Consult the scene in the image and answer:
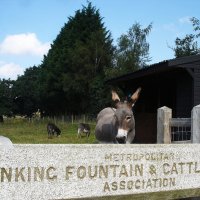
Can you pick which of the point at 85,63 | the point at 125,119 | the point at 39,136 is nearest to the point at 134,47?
the point at 85,63

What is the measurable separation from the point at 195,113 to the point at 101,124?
3.94 metres

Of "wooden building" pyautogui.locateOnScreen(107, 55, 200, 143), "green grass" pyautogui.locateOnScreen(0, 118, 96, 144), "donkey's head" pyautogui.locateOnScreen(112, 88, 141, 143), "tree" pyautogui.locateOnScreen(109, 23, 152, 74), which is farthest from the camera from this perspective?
"tree" pyautogui.locateOnScreen(109, 23, 152, 74)

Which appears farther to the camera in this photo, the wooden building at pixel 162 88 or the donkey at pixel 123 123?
the wooden building at pixel 162 88

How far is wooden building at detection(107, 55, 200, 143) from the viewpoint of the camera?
17703 millimetres

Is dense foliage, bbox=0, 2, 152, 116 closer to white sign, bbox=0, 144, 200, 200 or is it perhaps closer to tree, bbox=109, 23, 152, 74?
tree, bbox=109, 23, 152, 74

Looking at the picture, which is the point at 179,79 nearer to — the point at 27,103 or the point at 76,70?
the point at 76,70

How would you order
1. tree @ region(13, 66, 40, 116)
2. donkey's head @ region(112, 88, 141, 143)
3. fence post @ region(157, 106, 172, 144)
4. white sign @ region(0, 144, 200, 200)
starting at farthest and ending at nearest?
tree @ region(13, 66, 40, 116) < donkey's head @ region(112, 88, 141, 143) < fence post @ region(157, 106, 172, 144) < white sign @ region(0, 144, 200, 200)

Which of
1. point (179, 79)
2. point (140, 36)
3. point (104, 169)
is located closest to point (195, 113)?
point (104, 169)

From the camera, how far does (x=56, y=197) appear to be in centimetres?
557

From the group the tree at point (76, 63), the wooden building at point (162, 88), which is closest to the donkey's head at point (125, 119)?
the wooden building at point (162, 88)

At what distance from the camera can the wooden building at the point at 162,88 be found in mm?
17703

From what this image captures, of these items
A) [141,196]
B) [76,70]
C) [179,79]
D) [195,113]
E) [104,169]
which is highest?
[76,70]

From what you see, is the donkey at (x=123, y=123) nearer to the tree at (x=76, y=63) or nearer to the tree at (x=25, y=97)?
the tree at (x=76, y=63)

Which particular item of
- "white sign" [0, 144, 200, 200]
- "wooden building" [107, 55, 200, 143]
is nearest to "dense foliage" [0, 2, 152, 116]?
"wooden building" [107, 55, 200, 143]
